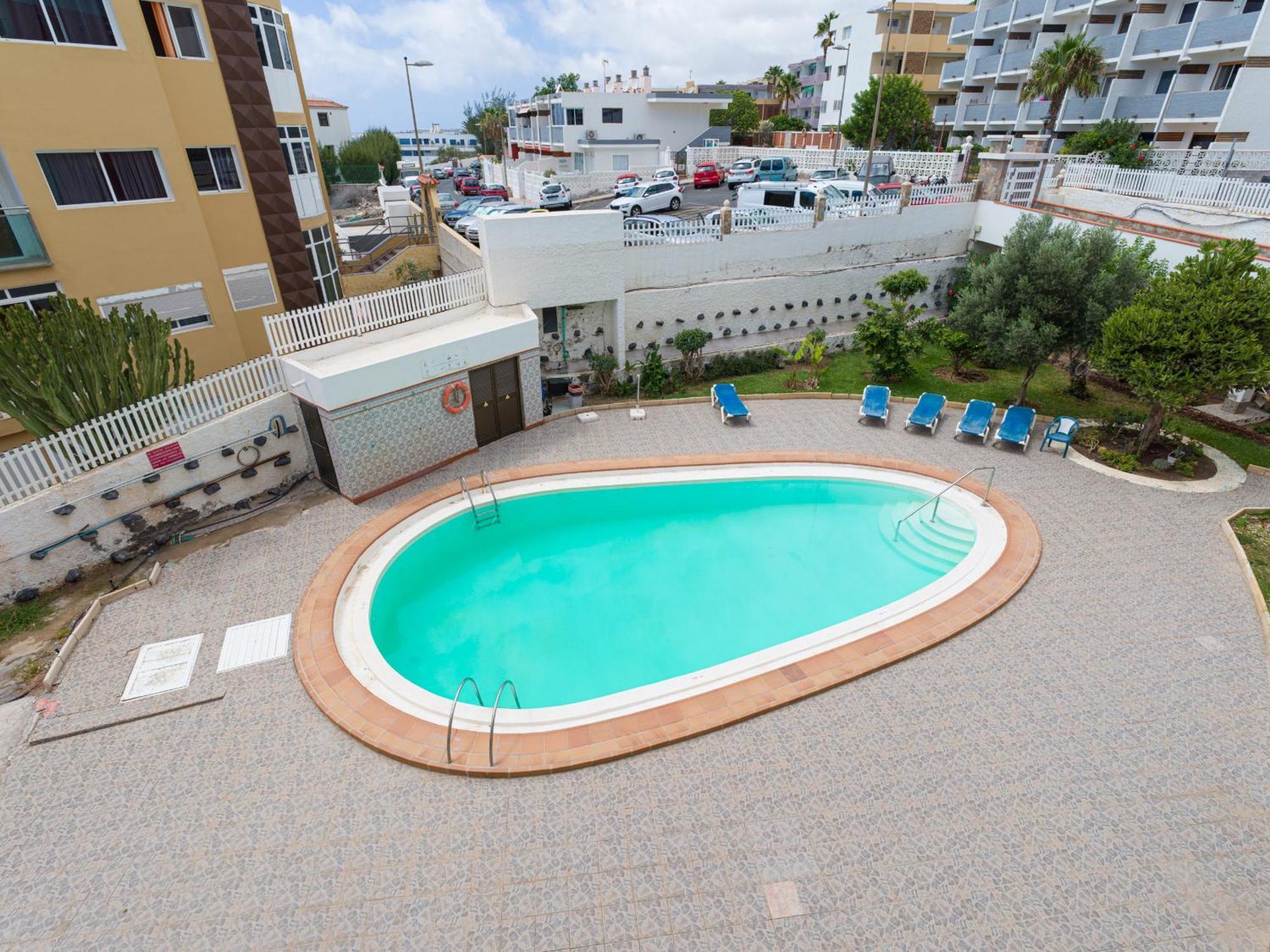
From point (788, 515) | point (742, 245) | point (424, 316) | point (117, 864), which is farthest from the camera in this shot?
point (742, 245)

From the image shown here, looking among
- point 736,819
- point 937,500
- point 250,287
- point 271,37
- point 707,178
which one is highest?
point 271,37

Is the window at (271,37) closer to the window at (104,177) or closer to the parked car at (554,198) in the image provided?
the window at (104,177)

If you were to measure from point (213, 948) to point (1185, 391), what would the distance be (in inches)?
710

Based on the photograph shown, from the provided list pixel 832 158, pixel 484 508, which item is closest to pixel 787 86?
pixel 832 158

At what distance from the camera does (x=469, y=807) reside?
25.0 ft

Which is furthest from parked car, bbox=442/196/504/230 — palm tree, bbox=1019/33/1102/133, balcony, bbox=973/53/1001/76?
balcony, bbox=973/53/1001/76

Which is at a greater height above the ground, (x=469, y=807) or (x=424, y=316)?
(x=424, y=316)

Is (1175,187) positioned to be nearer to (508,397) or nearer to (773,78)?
(508,397)

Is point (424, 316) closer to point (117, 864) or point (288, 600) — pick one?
point (288, 600)

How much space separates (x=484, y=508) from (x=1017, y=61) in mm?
48934

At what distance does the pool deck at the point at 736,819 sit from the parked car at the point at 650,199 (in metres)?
25.1

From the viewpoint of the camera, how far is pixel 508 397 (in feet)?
54.1

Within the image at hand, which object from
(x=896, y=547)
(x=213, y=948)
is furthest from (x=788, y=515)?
(x=213, y=948)

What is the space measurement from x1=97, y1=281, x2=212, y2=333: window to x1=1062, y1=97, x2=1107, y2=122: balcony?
4281 centimetres
